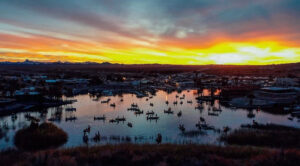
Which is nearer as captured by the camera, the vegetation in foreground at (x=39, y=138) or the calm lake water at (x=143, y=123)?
the vegetation in foreground at (x=39, y=138)

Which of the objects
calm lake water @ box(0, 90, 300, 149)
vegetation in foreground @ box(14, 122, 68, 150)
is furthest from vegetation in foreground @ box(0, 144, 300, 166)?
vegetation in foreground @ box(14, 122, 68, 150)

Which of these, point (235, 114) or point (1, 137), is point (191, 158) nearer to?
point (1, 137)

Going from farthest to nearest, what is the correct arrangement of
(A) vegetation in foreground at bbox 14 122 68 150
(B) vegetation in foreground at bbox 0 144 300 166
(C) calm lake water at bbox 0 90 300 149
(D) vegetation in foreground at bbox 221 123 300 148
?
(C) calm lake water at bbox 0 90 300 149
(A) vegetation in foreground at bbox 14 122 68 150
(D) vegetation in foreground at bbox 221 123 300 148
(B) vegetation in foreground at bbox 0 144 300 166

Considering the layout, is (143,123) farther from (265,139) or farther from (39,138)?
(265,139)

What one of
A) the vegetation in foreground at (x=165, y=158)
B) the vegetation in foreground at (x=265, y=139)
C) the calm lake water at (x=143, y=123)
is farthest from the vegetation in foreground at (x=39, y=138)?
the vegetation in foreground at (x=265, y=139)

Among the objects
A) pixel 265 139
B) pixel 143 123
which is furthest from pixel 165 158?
pixel 143 123

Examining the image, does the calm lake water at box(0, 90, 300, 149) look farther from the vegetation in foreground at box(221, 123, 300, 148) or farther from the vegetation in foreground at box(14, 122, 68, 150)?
the vegetation in foreground at box(221, 123, 300, 148)

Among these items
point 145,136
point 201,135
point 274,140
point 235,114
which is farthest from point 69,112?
point 274,140

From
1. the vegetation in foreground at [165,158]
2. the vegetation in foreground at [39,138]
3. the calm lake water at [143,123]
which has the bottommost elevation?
the calm lake water at [143,123]

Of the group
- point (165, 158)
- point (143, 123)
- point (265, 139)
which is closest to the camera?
point (165, 158)

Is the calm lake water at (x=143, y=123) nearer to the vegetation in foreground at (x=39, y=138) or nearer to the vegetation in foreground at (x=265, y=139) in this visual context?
the vegetation in foreground at (x=39, y=138)
